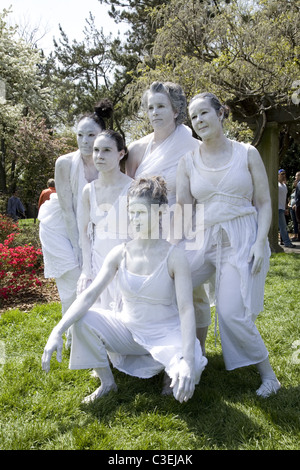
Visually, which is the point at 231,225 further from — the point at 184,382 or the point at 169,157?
the point at 184,382

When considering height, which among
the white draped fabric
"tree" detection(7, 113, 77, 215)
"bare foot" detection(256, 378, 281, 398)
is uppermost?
"tree" detection(7, 113, 77, 215)

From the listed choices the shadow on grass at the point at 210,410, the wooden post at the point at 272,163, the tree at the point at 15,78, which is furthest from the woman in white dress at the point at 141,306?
the tree at the point at 15,78

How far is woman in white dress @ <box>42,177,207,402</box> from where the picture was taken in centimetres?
288

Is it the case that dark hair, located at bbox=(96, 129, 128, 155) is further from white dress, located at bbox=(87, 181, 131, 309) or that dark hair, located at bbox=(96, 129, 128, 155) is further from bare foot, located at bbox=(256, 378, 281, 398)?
bare foot, located at bbox=(256, 378, 281, 398)

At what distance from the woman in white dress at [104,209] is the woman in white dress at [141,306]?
12.4 inches

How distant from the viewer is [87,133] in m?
3.58

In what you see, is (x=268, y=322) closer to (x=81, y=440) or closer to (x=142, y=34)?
A: (x=81, y=440)

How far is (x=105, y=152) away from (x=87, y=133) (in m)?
0.37

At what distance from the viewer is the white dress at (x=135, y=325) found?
116 inches

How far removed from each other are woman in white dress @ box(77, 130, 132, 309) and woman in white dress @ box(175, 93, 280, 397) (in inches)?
19.2

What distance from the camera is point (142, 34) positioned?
741 inches

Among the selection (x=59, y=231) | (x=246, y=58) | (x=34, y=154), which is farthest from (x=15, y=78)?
(x=59, y=231)

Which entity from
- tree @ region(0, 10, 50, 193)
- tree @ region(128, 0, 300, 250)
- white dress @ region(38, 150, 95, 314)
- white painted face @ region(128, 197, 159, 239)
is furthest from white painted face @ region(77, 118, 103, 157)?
tree @ region(0, 10, 50, 193)
